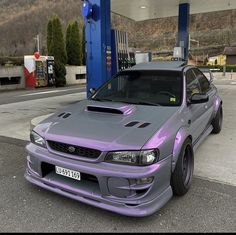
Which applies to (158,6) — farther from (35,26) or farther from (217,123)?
(35,26)

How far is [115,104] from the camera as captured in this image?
399 cm

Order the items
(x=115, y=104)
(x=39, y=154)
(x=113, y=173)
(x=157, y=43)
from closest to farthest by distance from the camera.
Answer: (x=113, y=173) → (x=39, y=154) → (x=115, y=104) → (x=157, y=43)

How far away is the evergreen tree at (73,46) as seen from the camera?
24.6 m

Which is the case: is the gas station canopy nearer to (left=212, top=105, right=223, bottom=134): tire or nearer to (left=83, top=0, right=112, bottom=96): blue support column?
(left=83, top=0, right=112, bottom=96): blue support column

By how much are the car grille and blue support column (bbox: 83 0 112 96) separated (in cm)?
428

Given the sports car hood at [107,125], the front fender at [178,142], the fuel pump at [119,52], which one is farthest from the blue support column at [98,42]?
the front fender at [178,142]

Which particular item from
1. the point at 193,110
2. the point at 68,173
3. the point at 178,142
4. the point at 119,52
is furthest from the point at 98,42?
the point at 68,173

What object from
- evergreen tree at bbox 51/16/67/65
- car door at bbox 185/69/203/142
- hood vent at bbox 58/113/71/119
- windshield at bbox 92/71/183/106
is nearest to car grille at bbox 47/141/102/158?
hood vent at bbox 58/113/71/119

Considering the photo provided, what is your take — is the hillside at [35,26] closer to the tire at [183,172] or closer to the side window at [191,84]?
the side window at [191,84]

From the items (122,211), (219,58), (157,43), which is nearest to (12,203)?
(122,211)

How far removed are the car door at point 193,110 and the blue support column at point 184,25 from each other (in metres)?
9.41

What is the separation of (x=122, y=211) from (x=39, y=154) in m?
1.13

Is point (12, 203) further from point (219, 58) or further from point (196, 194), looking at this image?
point (219, 58)

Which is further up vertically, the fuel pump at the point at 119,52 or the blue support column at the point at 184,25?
the blue support column at the point at 184,25
